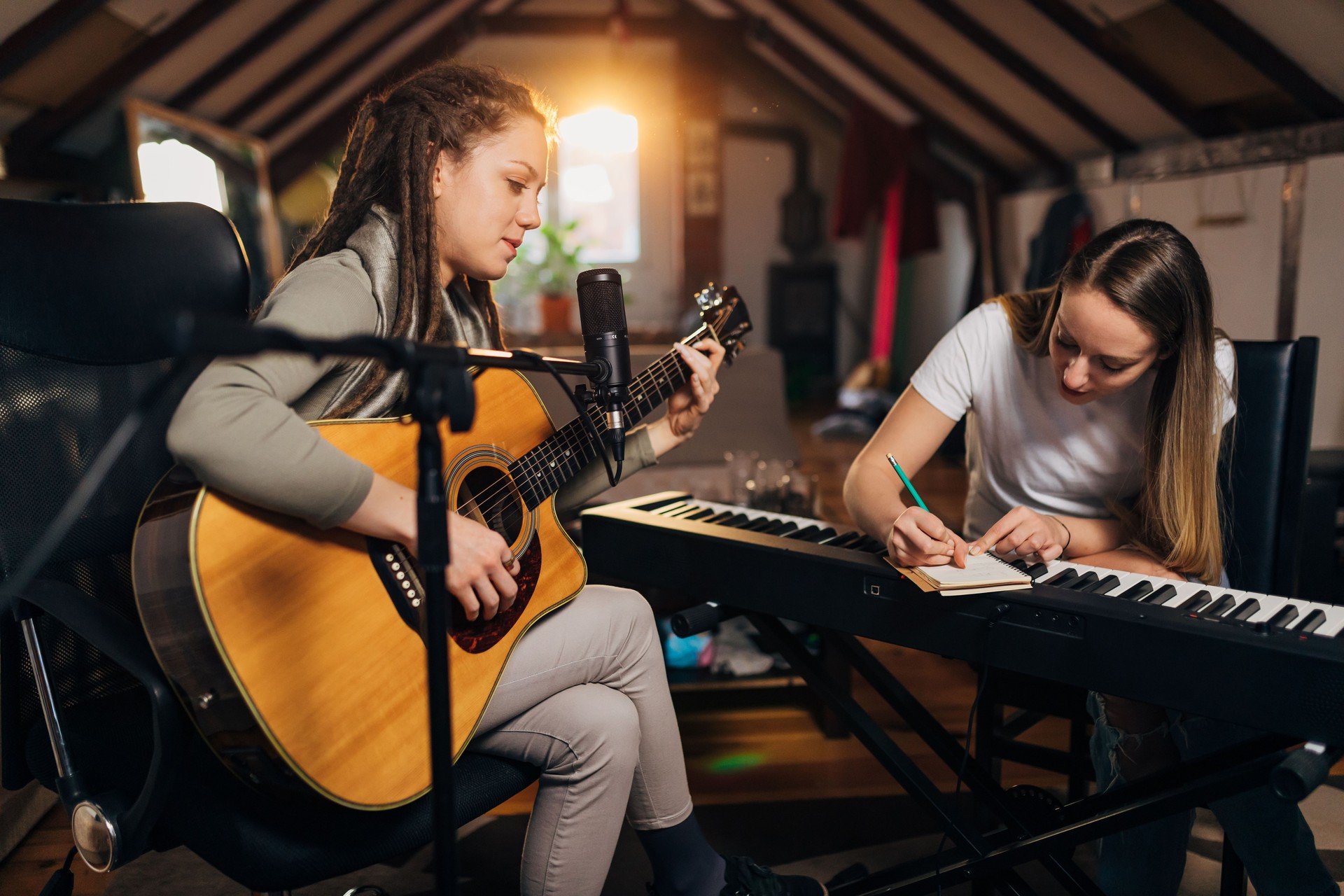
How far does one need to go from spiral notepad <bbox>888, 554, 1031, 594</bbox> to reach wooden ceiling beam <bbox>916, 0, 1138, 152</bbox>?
4.54 meters

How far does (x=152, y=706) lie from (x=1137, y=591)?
1.05 metres

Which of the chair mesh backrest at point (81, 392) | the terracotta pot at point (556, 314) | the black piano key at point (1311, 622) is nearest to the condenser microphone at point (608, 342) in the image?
the chair mesh backrest at point (81, 392)

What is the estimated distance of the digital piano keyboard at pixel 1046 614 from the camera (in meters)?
0.89

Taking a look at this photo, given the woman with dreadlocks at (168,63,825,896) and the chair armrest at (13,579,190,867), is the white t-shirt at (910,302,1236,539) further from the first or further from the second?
the chair armrest at (13,579,190,867)

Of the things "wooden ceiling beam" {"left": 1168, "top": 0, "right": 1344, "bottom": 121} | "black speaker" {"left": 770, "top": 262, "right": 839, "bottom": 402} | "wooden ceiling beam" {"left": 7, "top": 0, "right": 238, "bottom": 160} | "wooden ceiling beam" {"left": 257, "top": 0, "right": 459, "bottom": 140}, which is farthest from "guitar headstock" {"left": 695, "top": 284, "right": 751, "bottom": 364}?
"black speaker" {"left": 770, "top": 262, "right": 839, "bottom": 402}

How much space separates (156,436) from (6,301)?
235 mm

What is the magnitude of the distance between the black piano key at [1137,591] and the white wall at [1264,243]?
2.49 m

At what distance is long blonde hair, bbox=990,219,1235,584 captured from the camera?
127 cm

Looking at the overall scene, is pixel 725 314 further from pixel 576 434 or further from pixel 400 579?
pixel 400 579

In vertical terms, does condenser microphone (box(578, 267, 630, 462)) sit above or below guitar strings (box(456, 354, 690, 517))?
above

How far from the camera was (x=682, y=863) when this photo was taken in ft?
4.06

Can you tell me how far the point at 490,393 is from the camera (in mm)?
1243

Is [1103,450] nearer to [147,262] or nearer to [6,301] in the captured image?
[147,262]

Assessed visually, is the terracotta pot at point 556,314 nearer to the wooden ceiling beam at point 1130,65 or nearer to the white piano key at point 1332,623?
the wooden ceiling beam at point 1130,65
